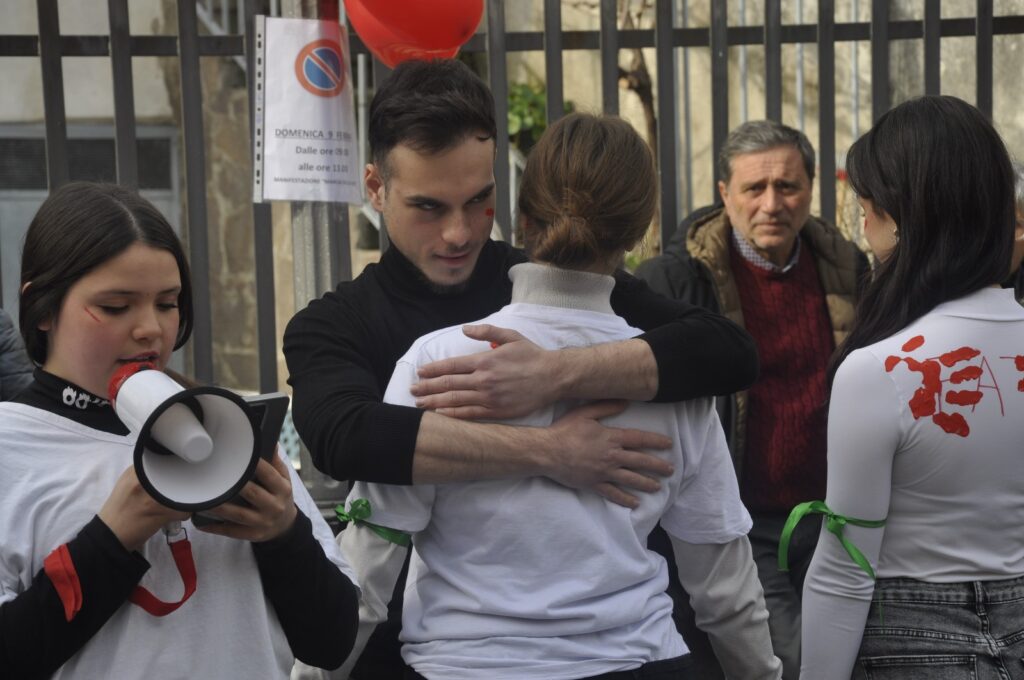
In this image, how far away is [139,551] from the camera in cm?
171

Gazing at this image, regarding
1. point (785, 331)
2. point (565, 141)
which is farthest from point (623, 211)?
point (785, 331)

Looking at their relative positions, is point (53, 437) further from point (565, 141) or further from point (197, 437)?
point (565, 141)

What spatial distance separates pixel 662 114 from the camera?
3.91 m

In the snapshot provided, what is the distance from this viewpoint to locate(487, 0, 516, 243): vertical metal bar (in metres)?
3.79

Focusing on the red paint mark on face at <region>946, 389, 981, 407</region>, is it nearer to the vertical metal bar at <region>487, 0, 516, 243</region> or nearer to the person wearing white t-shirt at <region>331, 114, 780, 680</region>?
the person wearing white t-shirt at <region>331, 114, 780, 680</region>

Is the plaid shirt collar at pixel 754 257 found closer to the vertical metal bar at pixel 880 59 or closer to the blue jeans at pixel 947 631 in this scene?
the vertical metal bar at pixel 880 59

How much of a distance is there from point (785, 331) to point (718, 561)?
175 centimetres

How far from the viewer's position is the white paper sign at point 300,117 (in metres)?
3.14

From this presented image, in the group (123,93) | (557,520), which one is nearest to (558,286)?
(557,520)

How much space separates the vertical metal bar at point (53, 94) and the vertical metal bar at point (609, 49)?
154 centimetres

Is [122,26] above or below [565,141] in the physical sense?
above

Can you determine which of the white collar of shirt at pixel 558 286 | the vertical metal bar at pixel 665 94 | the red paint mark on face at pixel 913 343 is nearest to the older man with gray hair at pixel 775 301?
the vertical metal bar at pixel 665 94

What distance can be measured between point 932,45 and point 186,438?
125 inches

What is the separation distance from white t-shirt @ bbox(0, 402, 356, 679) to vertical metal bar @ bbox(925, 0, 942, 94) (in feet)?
9.60
